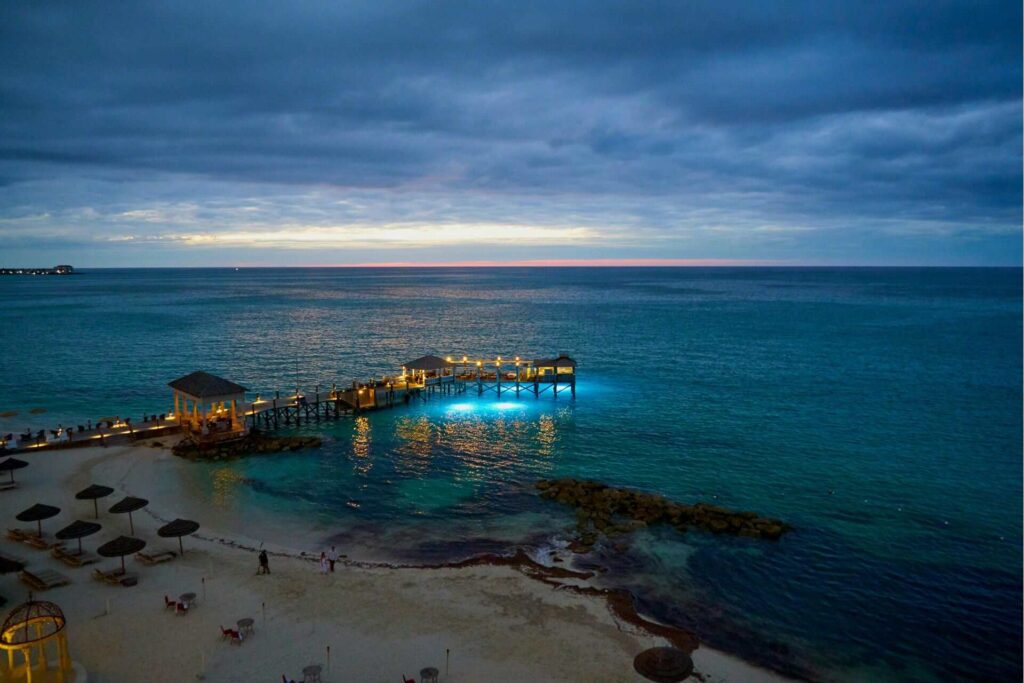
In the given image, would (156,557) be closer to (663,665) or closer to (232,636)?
(232,636)

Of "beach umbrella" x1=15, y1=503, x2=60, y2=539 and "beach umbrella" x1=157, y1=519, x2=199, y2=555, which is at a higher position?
"beach umbrella" x1=15, y1=503, x2=60, y2=539

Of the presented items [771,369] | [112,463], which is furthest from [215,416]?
[771,369]

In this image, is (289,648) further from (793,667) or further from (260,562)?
(793,667)

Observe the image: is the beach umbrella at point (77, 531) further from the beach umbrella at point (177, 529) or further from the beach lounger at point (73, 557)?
the beach umbrella at point (177, 529)

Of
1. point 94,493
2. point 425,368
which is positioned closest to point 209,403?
point 94,493

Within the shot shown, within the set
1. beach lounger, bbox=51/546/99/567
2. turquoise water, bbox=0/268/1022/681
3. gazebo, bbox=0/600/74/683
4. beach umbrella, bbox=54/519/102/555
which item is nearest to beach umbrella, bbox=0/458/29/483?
turquoise water, bbox=0/268/1022/681

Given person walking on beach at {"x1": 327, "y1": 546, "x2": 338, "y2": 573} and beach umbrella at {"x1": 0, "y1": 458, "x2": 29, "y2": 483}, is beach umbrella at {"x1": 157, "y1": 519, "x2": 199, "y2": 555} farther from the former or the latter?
beach umbrella at {"x1": 0, "y1": 458, "x2": 29, "y2": 483}

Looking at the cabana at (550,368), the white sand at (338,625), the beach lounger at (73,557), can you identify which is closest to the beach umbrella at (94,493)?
the white sand at (338,625)
